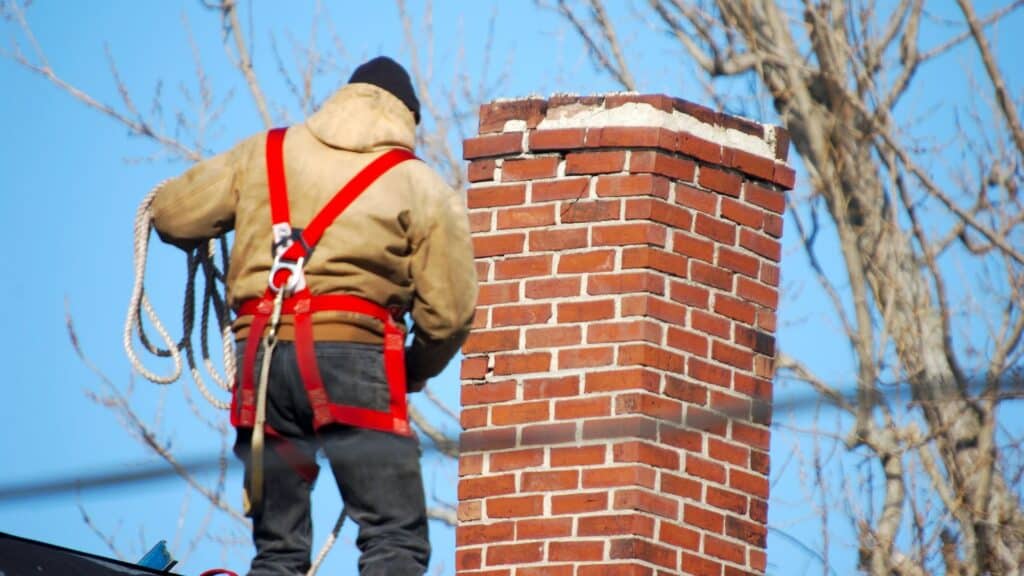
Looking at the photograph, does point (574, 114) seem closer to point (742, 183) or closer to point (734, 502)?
point (742, 183)

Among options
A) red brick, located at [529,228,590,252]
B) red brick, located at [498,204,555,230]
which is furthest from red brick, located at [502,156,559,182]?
red brick, located at [529,228,590,252]

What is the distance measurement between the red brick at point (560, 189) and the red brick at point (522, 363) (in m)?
0.58

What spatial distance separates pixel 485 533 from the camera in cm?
689

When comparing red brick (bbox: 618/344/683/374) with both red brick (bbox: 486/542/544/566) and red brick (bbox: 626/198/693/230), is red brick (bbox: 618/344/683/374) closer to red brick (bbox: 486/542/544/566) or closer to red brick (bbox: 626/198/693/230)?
red brick (bbox: 626/198/693/230)

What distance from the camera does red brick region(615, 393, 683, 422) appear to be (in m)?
6.71

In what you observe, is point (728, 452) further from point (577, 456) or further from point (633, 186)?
point (633, 186)

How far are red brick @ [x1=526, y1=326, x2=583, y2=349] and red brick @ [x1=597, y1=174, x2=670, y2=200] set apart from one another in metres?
0.50

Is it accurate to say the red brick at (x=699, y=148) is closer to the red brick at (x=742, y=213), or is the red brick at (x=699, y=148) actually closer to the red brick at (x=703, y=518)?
the red brick at (x=742, y=213)

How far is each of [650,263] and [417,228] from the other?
1.56 meters

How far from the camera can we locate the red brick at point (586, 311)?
272 inches

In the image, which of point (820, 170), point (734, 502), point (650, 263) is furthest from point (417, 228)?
point (820, 170)

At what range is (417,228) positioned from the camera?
553 cm

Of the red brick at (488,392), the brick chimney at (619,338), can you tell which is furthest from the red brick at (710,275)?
the red brick at (488,392)

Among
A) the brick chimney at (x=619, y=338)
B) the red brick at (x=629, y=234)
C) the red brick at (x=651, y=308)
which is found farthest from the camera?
the red brick at (x=629, y=234)
